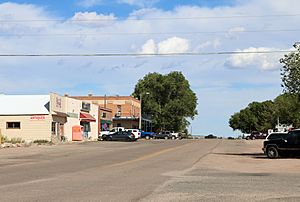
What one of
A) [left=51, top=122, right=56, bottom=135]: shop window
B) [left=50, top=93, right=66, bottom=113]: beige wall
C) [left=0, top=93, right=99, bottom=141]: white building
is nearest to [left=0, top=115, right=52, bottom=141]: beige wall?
Answer: [left=0, top=93, right=99, bottom=141]: white building

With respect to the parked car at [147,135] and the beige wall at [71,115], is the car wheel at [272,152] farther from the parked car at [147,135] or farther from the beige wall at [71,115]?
the parked car at [147,135]

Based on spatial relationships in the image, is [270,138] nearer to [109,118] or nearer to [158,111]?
[109,118]

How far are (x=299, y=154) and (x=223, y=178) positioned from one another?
47.4 feet

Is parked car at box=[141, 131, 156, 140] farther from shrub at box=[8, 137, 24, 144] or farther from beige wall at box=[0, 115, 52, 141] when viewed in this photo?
shrub at box=[8, 137, 24, 144]

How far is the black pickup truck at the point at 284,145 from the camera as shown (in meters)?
30.5

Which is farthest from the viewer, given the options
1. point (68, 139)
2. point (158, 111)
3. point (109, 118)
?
point (158, 111)

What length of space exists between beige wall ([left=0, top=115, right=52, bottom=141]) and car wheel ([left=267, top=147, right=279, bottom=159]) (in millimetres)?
32466

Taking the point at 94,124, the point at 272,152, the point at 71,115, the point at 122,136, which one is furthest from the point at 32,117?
the point at 272,152

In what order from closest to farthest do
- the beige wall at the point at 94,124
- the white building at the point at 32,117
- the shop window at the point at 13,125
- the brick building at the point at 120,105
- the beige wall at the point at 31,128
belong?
the beige wall at the point at 31,128, the white building at the point at 32,117, the shop window at the point at 13,125, the beige wall at the point at 94,124, the brick building at the point at 120,105

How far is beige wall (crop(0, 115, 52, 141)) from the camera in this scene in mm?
58625

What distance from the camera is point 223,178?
58.6 ft

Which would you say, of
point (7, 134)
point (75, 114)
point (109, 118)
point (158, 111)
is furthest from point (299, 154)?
point (158, 111)

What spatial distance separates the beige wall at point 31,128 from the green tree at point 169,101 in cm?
5903

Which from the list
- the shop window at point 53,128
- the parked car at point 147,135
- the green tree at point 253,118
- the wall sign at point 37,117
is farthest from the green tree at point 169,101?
the wall sign at point 37,117
